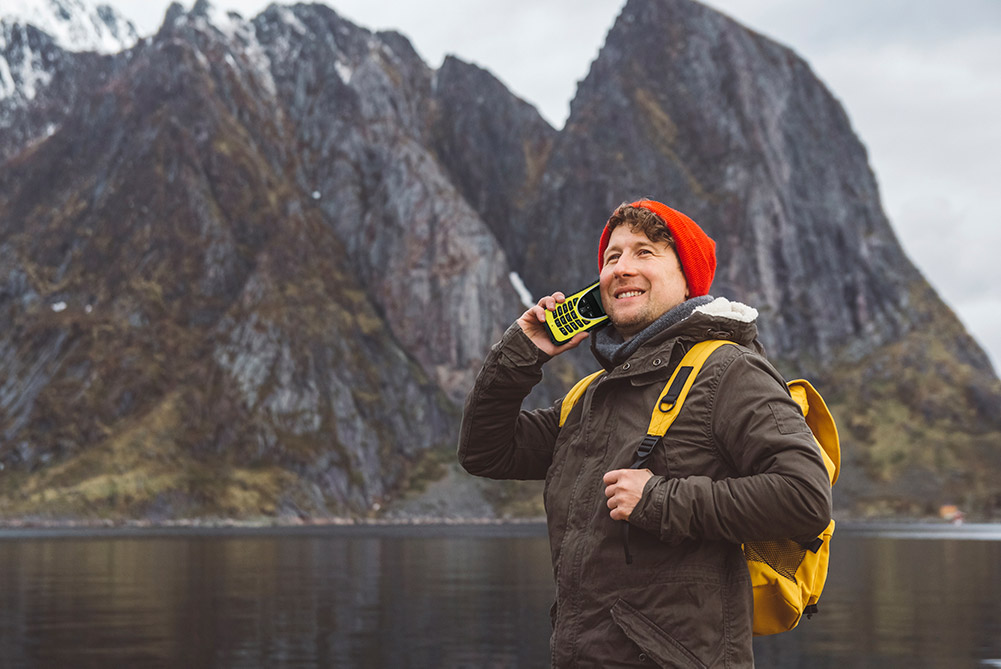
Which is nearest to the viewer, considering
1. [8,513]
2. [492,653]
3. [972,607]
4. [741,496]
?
[741,496]

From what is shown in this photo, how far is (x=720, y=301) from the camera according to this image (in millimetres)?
4184

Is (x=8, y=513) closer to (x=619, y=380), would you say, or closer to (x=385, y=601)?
(x=385, y=601)

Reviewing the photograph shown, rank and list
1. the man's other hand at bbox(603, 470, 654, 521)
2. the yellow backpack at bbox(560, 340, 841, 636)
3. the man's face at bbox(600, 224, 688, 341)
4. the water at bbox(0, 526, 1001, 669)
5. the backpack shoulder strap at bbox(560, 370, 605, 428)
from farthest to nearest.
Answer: the water at bbox(0, 526, 1001, 669)
the backpack shoulder strap at bbox(560, 370, 605, 428)
the man's face at bbox(600, 224, 688, 341)
the yellow backpack at bbox(560, 340, 841, 636)
the man's other hand at bbox(603, 470, 654, 521)

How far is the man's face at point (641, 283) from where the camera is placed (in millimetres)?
4383

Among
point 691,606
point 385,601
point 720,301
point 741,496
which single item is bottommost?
point 385,601

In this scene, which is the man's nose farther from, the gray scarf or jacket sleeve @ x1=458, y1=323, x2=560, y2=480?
jacket sleeve @ x1=458, y1=323, x2=560, y2=480

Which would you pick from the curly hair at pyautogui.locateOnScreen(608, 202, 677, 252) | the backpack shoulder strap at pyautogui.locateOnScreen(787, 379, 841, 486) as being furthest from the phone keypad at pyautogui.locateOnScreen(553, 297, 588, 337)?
the backpack shoulder strap at pyautogui.locateOnScreen(787, 379, 841, 486)

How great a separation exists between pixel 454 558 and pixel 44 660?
1949 inches

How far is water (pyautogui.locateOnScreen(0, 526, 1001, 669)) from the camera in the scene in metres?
22.1

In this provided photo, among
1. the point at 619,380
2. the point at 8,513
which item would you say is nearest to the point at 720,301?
the point at 619,380

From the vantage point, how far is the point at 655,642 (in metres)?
3.82

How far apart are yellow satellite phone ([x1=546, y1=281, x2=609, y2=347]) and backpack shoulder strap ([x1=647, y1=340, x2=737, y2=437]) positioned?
641 millimetres

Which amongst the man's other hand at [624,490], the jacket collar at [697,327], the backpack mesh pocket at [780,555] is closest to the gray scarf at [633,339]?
the jacket collar at [697,327]

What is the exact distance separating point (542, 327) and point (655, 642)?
1552 mm
